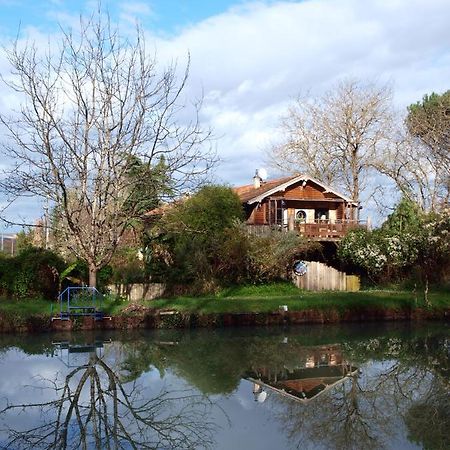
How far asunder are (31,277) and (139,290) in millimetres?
4331

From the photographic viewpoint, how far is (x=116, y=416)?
10.0 metres

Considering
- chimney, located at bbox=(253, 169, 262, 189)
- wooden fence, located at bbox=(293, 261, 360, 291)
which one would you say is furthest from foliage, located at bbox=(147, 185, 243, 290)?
chimney, located at bbox=(253, 169, 262, 189)

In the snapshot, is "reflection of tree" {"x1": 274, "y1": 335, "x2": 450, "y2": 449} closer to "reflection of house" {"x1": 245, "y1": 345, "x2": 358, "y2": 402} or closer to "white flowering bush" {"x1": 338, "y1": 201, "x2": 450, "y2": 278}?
"reflection of house" {"x1": 245, "y1": 345, "x2": 358, "y2": 402}

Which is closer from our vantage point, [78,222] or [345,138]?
[78,222]

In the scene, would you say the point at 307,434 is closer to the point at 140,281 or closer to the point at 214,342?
the point at 214,342

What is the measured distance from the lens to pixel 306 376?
13805 millimetres

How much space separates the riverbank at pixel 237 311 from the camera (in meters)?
20.4

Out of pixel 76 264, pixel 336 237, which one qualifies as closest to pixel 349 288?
pixel 336 237

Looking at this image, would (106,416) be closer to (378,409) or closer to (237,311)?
(378,409)

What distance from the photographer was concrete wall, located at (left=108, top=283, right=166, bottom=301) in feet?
82.3

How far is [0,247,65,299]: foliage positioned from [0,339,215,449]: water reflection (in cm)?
1040

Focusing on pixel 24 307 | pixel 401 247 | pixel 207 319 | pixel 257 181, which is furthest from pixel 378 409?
pixel 257 181

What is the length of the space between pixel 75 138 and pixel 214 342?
801 cm

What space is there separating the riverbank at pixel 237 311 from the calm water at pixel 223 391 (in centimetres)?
106
